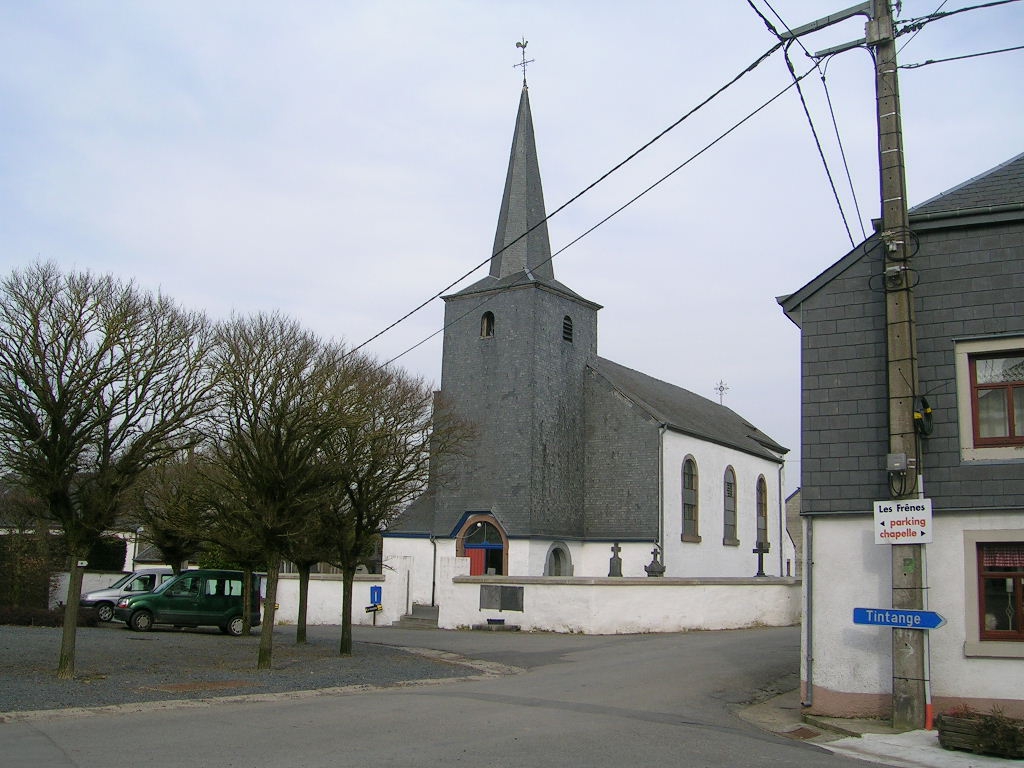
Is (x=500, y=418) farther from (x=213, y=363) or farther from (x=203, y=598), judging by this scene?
(x=213, y=363)

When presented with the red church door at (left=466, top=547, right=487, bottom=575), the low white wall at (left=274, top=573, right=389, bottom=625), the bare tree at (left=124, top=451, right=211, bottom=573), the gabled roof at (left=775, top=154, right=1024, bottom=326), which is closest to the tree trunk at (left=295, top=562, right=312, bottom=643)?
the bare tree at (left=124, top=451, right=211, bottom=573)

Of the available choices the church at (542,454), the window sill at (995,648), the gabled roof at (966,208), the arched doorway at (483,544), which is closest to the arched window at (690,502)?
the church at (542,454)

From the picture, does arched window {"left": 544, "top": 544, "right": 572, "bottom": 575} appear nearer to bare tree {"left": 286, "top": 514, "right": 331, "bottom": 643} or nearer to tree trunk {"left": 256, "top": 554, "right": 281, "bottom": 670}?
bare tree {"left": 286, "top": 514, "right": 331, "bottom": 643}

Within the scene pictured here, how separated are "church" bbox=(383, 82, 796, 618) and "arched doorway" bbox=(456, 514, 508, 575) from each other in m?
0.05

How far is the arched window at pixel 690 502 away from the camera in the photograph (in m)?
38.1

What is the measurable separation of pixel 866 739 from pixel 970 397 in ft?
15.1

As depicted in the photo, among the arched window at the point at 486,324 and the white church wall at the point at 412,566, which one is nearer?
the white church wall at the point at 412,566

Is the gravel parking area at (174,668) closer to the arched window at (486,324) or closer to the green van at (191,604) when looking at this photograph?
the green van at (191,604)

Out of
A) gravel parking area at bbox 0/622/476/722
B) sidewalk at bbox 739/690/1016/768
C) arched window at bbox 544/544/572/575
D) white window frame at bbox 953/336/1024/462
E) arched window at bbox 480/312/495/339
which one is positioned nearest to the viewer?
sidewalk at bbox 739/690/1016/768

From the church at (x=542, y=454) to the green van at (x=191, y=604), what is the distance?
8.88 metres

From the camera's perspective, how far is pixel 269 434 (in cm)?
1681

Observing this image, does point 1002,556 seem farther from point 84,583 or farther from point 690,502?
point 84,583

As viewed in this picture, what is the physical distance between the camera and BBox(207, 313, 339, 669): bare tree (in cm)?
1677

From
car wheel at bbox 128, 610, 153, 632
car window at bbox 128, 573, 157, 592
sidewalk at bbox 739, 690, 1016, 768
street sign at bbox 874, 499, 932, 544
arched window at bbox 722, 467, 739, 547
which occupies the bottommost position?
car wheel at bbox 128, 610, 153, 632
